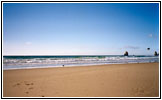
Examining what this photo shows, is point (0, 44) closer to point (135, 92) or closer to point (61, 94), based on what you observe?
point (61, 94)

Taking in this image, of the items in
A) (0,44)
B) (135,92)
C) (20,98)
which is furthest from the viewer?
(0,44)

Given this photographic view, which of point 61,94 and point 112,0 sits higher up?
point 112,0

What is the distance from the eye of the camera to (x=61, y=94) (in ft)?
11.5

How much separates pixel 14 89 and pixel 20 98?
61 cm

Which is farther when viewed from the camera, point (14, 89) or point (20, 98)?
point (14, 89)

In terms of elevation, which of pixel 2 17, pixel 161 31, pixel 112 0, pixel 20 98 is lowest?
pixel 20 98

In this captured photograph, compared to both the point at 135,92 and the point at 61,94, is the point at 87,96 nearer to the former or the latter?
the point at 61,94

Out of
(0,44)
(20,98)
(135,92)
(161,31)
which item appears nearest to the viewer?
(20,98)

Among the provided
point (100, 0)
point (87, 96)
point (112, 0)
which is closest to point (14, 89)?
point (87, 96)

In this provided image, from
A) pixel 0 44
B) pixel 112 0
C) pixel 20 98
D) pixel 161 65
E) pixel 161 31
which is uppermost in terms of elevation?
pixel 112 0

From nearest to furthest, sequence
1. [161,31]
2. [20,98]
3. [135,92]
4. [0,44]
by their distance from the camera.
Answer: [20,98] < [135,92] < [0,44] < [161,31]

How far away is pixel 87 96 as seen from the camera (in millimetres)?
3430

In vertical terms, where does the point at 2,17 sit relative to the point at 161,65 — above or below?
above

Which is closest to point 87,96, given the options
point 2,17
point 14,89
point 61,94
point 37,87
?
point 61,94
